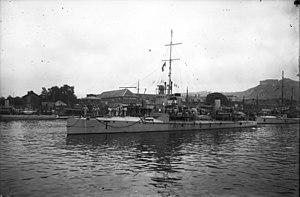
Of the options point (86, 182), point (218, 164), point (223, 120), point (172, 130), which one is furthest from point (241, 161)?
point (223, 120)

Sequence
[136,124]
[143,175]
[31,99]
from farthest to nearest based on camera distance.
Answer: [31,99] < [136,124] < [143,175]

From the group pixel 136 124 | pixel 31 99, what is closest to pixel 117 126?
pixel 136 124

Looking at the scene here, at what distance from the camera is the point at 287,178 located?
12641mm

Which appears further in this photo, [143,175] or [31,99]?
[31,99]

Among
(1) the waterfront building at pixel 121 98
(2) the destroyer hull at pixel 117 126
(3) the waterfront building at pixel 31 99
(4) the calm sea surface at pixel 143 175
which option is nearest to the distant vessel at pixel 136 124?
(2) the destroyer hull at pixel 117 126

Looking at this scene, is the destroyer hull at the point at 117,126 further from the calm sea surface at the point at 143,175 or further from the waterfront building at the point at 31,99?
the waterfront building at the point at 31,99

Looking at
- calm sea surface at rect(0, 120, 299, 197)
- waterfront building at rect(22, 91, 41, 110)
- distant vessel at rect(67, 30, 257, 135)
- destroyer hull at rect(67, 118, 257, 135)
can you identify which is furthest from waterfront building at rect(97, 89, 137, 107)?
calm sea surface at rect(0, 120, 299, 197)

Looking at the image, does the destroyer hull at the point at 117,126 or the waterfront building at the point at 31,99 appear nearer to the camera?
the destroyer hull at the point at 117,126

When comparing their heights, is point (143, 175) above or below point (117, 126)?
below

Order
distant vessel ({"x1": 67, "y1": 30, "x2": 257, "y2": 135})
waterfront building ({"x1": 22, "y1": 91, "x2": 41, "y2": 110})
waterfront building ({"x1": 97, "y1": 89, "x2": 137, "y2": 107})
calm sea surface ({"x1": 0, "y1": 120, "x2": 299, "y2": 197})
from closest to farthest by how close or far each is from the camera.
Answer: calm sea surface ({"x1": 0, "y1": 120, "x2": 299, "y2": 197}), distant vessel ({"x1": 67, "y1": 30, "x2": 257, "y2": 135}), waterfront building ({"x1": 97, "y1": 89, "x2": 137, "y2": 107}), waterfront building ({"x1": 22, "y1": 91, "x2": 41, "y2": 110})

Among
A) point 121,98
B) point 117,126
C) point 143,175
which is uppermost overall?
point 121,98

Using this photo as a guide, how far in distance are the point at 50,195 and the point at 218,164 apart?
9.94m

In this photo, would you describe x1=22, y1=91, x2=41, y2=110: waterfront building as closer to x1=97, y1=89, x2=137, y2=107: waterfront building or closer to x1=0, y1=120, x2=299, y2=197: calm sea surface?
x1=97, y1=89, x2=137, y2=107: waterfront building

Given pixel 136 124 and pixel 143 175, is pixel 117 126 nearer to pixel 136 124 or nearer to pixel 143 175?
pixel 136 124
